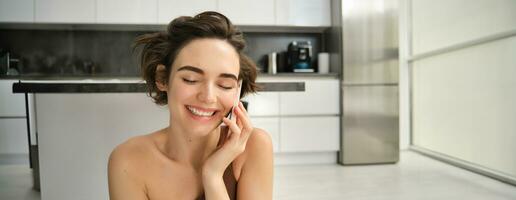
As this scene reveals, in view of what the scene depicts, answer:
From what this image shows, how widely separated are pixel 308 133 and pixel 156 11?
191 cm

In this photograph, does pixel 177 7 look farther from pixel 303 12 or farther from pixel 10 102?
pixel 10 102

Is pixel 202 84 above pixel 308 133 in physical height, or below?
above

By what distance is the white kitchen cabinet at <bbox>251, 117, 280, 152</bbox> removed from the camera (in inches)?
124

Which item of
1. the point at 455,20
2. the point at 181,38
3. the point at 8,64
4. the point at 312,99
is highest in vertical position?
the point at 455,20

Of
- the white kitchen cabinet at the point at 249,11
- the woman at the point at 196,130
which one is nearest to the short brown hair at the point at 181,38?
the woman at the point at 196,130

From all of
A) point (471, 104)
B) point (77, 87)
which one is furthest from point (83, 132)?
point (471, 104)

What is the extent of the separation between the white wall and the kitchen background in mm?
12

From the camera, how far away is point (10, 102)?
3.08 m

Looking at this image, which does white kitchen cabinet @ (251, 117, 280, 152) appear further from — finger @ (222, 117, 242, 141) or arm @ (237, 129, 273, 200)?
finger @ (222, 117, 242, 141)

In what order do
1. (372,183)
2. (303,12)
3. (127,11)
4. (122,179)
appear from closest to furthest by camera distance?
(122,179), (372,183), (127,11), (303,12)

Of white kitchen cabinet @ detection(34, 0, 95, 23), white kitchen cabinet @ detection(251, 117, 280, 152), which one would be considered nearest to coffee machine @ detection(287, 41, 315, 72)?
white kitchen cabinet @ detection(251, 117, 280, 152)

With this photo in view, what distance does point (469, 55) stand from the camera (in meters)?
2.84

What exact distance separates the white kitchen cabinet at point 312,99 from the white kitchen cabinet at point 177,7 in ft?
3.92

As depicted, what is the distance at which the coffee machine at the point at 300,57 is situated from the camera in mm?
3525
